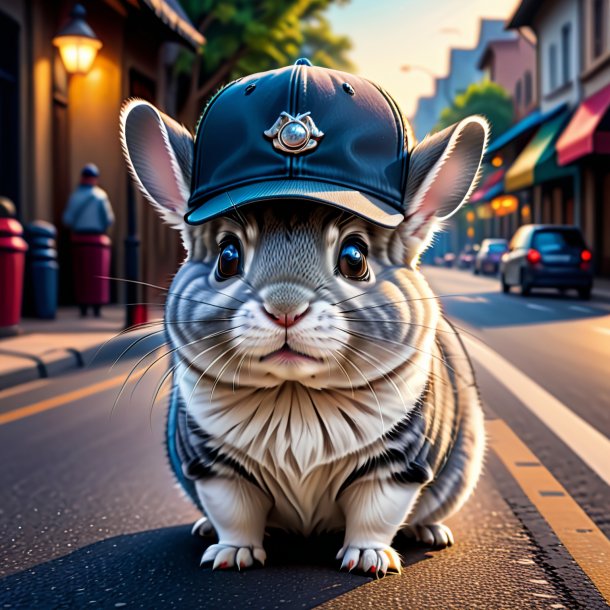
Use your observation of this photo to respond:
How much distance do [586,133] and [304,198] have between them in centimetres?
2511

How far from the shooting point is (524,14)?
3806 centimetres

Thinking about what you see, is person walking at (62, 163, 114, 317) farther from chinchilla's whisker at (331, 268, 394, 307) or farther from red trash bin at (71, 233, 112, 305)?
chinchilla's whisker at (331, 268, 394, 307)

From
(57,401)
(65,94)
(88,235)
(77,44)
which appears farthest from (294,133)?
(65,94)

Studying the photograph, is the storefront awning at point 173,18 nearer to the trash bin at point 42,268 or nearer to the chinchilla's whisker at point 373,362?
the trash bin at point 42,268

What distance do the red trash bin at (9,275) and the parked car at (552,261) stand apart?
12943mm

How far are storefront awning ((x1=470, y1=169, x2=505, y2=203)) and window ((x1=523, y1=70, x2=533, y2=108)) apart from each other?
3.82 metres

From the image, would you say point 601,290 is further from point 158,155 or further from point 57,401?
point 158,155

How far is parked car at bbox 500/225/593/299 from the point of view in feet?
68.5

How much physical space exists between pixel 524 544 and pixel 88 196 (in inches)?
477

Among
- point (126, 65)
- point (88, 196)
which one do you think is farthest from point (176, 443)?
point (126, 65)

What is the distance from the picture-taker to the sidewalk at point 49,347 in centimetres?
864

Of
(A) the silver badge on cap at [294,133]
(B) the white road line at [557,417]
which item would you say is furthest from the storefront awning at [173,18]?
(A) the silver badge on cap at [294,133]

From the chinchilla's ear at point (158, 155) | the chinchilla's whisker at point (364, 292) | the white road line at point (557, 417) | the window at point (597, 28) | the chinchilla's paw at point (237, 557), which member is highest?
the window at point (597, 28)

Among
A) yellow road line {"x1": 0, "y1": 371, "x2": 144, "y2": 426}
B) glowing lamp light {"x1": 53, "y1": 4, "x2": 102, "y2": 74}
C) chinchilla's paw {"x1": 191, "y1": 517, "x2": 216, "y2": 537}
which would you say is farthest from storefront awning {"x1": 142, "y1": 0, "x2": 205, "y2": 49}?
chinchilla's paw {"x1": 191, "y1": 517, "x2": 216, "y2": 537}
